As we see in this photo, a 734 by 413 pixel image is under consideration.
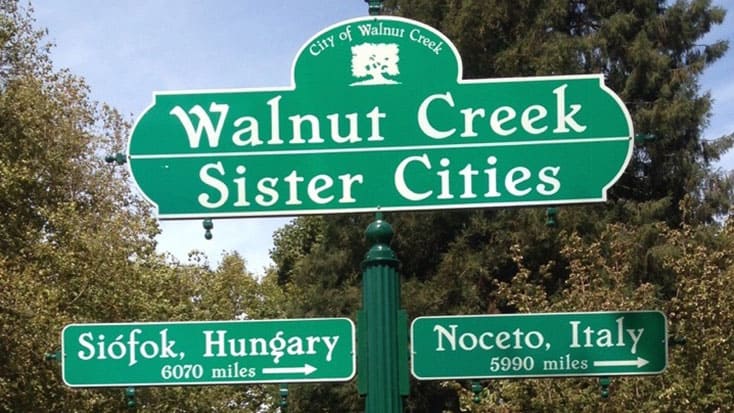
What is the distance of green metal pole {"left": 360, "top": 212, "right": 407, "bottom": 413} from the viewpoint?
5680mm

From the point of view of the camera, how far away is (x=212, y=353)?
5824 mm

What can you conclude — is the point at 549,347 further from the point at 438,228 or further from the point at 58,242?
the point at 438,228

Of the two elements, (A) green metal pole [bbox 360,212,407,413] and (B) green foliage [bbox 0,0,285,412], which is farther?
(B) green foliage [bbox 0,0,285,412]

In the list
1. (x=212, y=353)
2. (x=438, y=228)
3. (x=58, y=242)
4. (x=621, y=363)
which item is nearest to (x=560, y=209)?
(x=438, y=228)

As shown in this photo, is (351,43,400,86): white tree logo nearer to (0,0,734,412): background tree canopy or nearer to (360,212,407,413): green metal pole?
(360,212,407,413): green metal pole

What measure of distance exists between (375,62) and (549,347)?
5.14 ft

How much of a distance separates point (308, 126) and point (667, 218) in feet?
71.0

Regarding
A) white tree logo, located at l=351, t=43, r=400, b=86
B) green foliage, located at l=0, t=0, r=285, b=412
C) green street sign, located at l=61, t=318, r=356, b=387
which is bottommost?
green street sign, located at l=61, t=318, r=356, b=387

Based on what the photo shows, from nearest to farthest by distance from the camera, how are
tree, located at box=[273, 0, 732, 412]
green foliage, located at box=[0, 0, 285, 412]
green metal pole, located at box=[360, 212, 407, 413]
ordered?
green metal pole, located at box=[360, 212, 407, 413] < green foliage, located at box=[0, 0, 285, 412] < tree, located at box=[273, 0, 732, 412]

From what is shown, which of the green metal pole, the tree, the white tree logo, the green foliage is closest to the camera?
the green metal pole

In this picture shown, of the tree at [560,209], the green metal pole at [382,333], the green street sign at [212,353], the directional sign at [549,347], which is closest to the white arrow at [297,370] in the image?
the green street sign at [212,353]

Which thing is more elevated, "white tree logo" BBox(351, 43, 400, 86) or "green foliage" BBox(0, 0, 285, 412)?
"green foliage" BBox(0, 0, 285, 412)

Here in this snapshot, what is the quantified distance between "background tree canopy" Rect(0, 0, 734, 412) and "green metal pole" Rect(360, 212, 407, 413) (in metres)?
10.2

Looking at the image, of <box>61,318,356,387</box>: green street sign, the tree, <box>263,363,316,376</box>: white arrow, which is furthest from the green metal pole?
the tree
